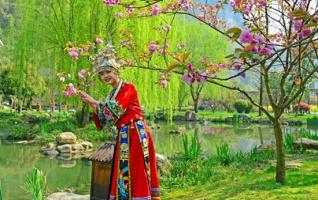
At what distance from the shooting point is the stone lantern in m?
4.62

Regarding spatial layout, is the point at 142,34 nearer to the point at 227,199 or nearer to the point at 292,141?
the point at 292,141

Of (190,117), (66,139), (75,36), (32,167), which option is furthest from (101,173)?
(190,117)

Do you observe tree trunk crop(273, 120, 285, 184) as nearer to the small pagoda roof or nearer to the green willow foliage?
the small pagoda roof

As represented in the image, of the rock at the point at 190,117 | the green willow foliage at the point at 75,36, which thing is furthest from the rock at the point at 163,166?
the rock at the point at 190,117

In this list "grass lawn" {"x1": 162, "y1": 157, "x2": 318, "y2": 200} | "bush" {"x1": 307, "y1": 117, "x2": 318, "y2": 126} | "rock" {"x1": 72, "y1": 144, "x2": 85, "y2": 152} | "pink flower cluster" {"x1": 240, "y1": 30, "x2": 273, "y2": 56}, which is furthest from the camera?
"bush" {"x1": 307, "y1": 117, "x2": 318, "y2": 126}

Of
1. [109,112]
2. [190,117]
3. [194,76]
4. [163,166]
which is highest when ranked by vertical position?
[194,76]

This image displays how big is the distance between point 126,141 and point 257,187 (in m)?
2.22

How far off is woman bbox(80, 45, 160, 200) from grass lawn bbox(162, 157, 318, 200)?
174cm

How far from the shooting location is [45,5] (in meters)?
14.0

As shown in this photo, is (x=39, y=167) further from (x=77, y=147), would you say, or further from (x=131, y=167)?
(x=131, y=167)

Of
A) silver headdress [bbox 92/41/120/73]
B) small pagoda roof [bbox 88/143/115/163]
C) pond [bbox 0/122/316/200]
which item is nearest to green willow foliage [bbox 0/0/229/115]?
pond [bbox 0/122/316/200]

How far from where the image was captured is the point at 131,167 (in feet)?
9.11

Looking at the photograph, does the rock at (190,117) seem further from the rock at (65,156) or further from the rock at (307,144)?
the rock at (307,144)

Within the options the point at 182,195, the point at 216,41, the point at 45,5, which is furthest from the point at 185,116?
the point at 182,195
